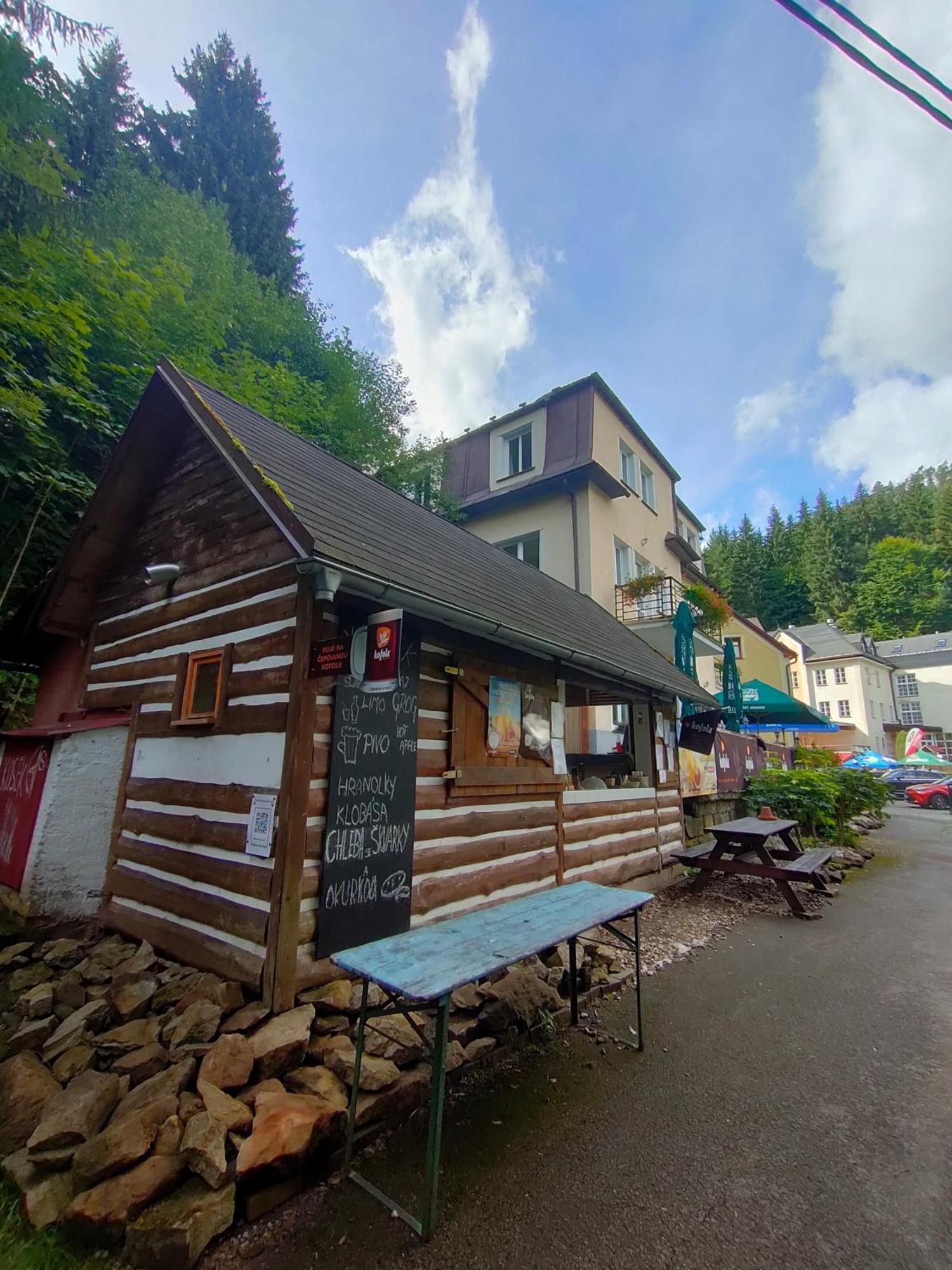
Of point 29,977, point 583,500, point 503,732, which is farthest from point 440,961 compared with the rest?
point 583,500

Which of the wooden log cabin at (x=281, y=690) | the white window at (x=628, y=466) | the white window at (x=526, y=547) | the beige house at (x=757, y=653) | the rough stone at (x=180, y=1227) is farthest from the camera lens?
the beige house at (x=757, y=653)

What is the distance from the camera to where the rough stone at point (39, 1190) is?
2244 mm

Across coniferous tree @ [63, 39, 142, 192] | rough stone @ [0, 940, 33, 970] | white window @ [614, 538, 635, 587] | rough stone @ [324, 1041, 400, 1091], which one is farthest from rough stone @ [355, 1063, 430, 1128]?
coniferous tree @ [63, 39, 142, 192]

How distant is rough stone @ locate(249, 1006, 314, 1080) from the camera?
292cm

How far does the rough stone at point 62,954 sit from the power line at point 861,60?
312 inches

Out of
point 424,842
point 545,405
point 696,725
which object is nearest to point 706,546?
point 545,405

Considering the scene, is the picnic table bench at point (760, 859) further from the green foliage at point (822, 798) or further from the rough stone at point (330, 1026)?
the rough stone at point (330, 1026)

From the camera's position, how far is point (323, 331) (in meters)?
18.7

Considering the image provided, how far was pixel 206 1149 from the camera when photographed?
232cm

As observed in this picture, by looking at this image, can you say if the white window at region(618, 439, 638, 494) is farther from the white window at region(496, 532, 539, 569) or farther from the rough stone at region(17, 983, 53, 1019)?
the rough stone at region(17, 983, 53, 1019)

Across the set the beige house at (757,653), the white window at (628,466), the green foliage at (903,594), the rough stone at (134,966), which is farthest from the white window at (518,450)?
the green foliage at (903,594)

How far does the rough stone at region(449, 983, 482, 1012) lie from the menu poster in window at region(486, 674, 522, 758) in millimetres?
2075

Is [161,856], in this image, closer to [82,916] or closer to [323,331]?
[82,916]

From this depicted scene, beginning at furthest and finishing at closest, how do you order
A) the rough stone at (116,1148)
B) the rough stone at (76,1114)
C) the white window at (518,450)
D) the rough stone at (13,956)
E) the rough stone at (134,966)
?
the white window at (518,450) → the rough stone at (13,956) → the rough stone at (134,966) → the rough stone at (76,1114) → the rough stone at (116,1148)
